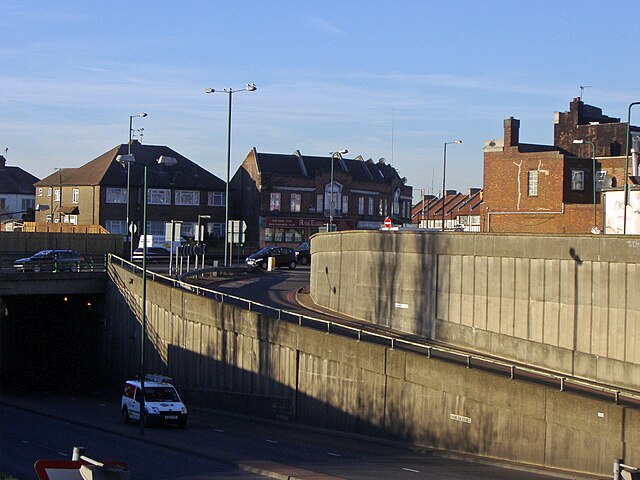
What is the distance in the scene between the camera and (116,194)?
302 feet

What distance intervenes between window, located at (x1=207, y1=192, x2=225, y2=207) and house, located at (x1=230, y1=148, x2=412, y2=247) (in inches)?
113

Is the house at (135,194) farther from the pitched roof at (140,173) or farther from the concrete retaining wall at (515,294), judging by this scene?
the concrete retaining wall at (515,294)

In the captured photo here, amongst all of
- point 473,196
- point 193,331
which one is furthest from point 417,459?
point 473,196

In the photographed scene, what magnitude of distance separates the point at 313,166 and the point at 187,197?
563 inches

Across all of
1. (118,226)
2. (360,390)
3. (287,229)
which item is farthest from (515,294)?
(287,229)

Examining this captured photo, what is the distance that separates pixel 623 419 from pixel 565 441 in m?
2.29

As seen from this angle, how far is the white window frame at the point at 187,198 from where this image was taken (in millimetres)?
96312

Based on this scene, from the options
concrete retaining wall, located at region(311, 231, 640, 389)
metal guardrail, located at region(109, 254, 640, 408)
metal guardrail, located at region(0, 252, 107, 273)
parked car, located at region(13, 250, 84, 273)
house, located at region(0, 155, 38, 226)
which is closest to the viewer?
metal guardrail, located at region(109, 254, 640, 408)

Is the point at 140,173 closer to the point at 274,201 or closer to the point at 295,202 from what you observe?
the point at 274,201

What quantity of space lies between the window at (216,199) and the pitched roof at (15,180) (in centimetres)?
4111

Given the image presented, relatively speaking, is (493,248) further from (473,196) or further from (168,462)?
(473,196)

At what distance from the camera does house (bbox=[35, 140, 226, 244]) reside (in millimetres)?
91625

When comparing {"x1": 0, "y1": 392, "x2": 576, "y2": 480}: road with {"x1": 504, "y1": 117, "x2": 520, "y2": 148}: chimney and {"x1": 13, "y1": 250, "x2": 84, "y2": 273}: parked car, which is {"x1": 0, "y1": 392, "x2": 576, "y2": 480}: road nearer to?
{"x1": 13, "y1": 250, "x2": 84, "y2": 273}: parked car

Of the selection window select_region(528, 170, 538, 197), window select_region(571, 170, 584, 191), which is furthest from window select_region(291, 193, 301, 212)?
window select_region(571, 170, 584, 191)
